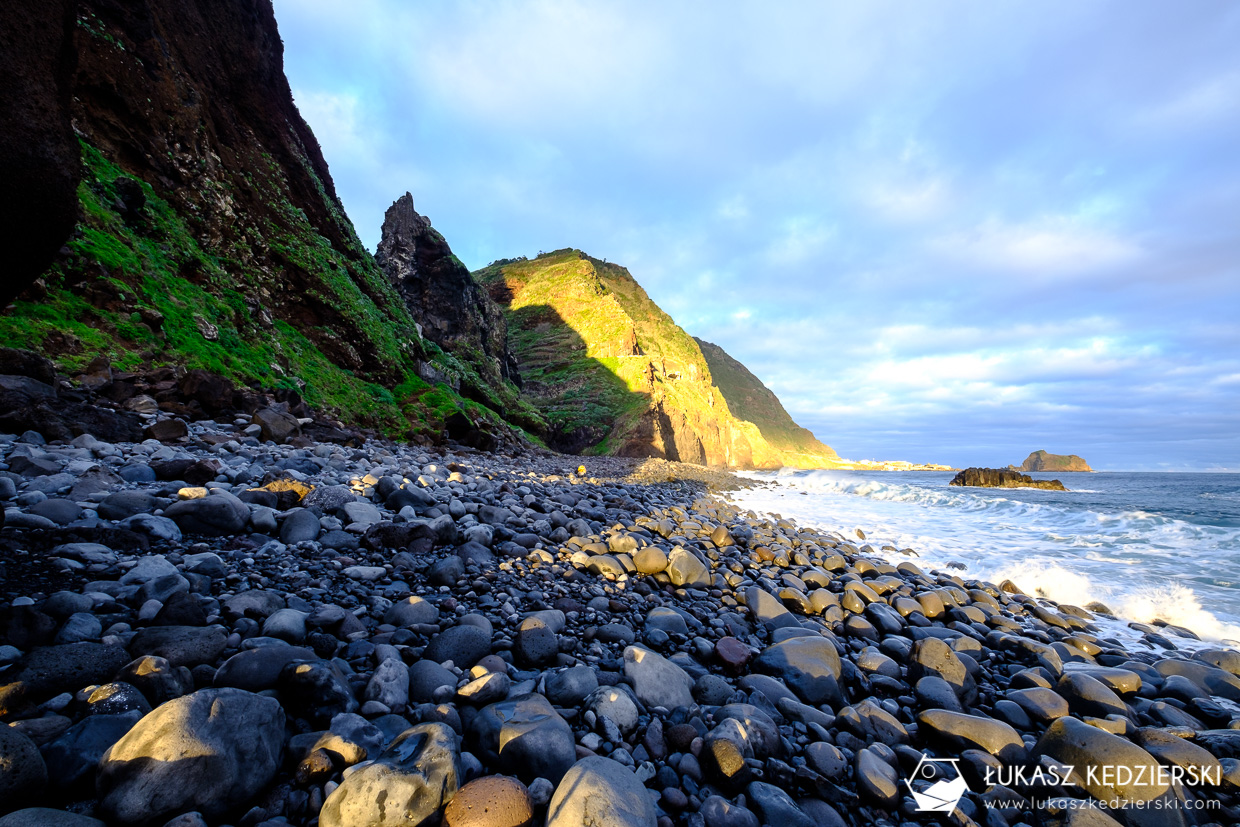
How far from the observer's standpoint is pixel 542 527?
5387 millimetres

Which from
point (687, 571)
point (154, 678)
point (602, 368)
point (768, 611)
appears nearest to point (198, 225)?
point (154, 678)

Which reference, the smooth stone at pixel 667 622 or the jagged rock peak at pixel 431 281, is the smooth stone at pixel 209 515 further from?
the jagged rock peak at pixel 431 281

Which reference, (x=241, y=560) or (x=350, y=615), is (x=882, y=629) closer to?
(x=350, y=615)

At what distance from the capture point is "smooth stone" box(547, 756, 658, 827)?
1671 millimetres

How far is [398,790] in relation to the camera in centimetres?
159

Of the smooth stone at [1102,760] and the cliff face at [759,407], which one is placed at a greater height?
the cliff face at [759,407]

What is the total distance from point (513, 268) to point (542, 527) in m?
56.5

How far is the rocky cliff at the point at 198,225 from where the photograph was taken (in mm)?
5574

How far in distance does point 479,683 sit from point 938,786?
245 centimetres

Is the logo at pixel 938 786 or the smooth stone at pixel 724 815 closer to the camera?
the smooth stone at pixel 724 815

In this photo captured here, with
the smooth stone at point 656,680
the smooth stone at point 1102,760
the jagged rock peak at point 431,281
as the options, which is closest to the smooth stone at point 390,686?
the smooth stone at point 656,680

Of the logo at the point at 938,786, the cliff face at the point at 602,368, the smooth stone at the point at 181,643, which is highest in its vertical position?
the cliff face at the point at 602,368

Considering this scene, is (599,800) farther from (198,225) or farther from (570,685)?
(198,225)

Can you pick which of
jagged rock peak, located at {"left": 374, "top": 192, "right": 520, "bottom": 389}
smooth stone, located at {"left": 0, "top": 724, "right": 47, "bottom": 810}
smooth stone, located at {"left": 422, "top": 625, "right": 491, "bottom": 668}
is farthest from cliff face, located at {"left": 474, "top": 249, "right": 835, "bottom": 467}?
smooth stone, located at {"left": 0, "top": 724, "right": 47, "bottom": 810}
